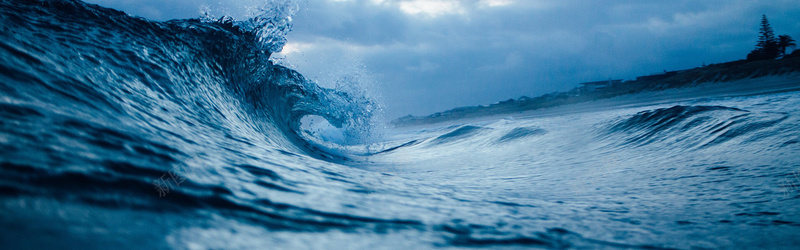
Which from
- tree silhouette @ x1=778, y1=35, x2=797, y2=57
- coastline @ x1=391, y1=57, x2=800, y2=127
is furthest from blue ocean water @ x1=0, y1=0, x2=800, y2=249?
tree silhouette @ x1=778, y1=35, x2=797, y2=57

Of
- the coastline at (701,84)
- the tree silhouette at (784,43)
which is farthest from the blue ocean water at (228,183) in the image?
the tree silhouette at (784,43)

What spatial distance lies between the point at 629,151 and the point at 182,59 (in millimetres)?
3707

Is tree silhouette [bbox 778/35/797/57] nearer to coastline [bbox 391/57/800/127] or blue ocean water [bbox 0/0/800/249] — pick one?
coastline [bbox 391/57/800/127]

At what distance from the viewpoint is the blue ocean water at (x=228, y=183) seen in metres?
0.70

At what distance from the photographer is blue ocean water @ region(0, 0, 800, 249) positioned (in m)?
0.70

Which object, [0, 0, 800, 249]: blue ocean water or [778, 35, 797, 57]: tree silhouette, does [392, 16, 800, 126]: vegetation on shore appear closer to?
[778, 35, 797, 57]: tree silhouette

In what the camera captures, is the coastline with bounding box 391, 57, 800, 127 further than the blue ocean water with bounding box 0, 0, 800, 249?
Yes

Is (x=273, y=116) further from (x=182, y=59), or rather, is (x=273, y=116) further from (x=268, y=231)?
(x=268, y=231)

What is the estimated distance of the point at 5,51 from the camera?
3.89ft

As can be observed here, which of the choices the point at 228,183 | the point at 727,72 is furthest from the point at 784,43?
the point at 228,183

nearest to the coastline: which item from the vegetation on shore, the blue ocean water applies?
the vegetation on shore

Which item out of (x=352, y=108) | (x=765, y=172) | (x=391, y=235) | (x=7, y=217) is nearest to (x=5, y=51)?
(x=7, y=217)

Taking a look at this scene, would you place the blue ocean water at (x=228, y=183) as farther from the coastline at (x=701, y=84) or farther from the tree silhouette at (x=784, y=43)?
the tree silhouette at (x=784, y=43)

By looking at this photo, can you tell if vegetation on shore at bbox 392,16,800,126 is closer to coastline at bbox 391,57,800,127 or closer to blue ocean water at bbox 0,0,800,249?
coastline at bbox 391,57,800,127
